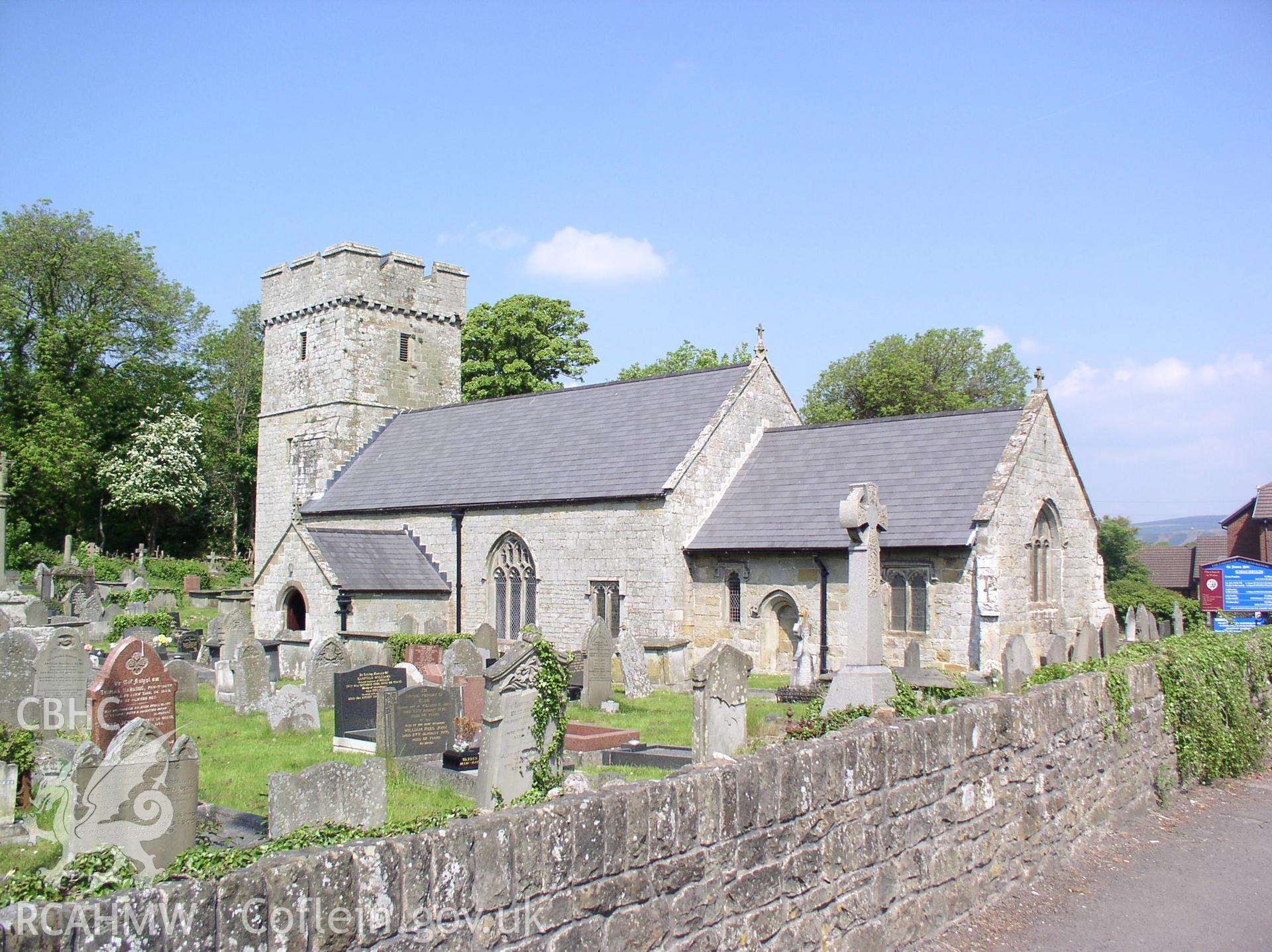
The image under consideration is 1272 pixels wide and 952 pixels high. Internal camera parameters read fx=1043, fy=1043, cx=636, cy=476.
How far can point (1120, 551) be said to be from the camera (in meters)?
62.1

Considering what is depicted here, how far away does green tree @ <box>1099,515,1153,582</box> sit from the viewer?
5425 cm

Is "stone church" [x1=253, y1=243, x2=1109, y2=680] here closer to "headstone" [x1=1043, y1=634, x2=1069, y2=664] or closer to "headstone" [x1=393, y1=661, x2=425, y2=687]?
"headstone" [x1=1043, y1=634, x2=1069, y2=664]

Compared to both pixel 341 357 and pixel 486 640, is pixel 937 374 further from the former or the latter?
pixel 486 640

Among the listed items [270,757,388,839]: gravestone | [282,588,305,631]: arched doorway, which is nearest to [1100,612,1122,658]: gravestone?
[270,757,388,839]: gravestone

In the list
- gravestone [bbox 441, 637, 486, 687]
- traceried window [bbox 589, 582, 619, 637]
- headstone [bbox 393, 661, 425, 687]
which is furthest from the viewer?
traceried window [bbox 589, 582, 619, 637]

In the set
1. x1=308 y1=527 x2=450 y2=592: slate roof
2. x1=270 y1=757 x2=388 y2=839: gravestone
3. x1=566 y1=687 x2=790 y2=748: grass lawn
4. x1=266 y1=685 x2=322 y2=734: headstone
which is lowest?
x1=566 y1=687 x2=790 y2=748: grass lawn

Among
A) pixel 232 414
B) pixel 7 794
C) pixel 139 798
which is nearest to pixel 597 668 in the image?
pixel 7 794

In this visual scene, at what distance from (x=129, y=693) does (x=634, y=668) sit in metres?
9.88

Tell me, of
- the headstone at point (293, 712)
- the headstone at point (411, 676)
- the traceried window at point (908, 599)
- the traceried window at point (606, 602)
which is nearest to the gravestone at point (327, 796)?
the headstone at point (411, 676)

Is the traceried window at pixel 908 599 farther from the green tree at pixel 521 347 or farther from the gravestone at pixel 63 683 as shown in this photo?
the green tree at pixel 521 347

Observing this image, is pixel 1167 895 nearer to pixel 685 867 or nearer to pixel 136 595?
pixel 685 867

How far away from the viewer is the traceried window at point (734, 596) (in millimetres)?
22531

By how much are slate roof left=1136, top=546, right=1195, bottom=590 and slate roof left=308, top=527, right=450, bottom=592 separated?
161 feet

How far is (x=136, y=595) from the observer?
30.2 m
